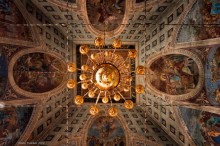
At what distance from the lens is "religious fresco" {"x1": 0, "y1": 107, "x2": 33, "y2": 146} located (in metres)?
7.86

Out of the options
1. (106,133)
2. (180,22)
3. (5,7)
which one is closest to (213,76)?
(180,22)

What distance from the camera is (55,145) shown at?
30.5 ft

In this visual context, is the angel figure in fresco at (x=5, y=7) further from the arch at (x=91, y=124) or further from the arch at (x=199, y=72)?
the arch at (x=199, y=72)

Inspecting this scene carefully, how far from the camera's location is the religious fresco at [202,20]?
6.93 meters

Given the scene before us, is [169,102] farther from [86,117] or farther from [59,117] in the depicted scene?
[59,117]

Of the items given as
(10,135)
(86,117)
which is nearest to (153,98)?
(86,117)

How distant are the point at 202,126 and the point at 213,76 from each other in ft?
7.41

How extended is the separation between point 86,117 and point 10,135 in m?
4.06

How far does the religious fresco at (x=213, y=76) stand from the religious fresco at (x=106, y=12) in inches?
178

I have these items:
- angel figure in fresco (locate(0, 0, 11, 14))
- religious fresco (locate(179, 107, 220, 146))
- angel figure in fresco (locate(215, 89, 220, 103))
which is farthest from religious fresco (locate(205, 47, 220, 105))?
angel figure in fresco (locate(0, 0, 11, 14))

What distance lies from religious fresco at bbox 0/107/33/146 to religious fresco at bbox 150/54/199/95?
6868 mm

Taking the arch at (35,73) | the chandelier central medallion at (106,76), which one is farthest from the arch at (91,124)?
the chandelier central medallion at (106,76)

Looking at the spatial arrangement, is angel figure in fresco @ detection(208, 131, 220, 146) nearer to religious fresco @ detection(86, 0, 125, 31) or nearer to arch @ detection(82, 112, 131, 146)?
arch @ detection(82, 112, 131, 146)

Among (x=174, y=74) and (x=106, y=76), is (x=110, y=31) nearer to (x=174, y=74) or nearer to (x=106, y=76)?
(x=174, y=74)
